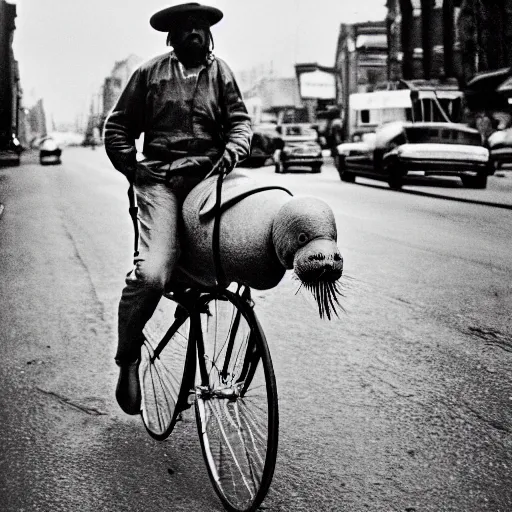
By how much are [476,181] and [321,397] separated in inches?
696

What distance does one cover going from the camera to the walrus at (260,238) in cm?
249

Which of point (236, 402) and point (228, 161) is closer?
point (236, 402)

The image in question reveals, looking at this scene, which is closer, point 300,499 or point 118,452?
point 300,499

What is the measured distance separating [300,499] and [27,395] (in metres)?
1.99

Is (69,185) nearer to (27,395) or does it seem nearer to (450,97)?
(450,97)

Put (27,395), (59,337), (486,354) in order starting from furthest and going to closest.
A: (59,337) < (486,354) < (27,395)

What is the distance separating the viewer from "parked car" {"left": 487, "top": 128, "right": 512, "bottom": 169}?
88.9ft

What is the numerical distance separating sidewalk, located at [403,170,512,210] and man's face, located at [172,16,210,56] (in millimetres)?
13751

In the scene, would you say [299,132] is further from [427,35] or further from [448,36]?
[427,35]

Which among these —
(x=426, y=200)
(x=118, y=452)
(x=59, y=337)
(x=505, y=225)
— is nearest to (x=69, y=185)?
(x=426, y=200)

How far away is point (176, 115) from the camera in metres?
3.35

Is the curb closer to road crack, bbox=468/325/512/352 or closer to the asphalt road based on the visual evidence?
the asphalt road

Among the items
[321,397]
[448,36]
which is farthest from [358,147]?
[448,36]

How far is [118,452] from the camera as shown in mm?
3602
